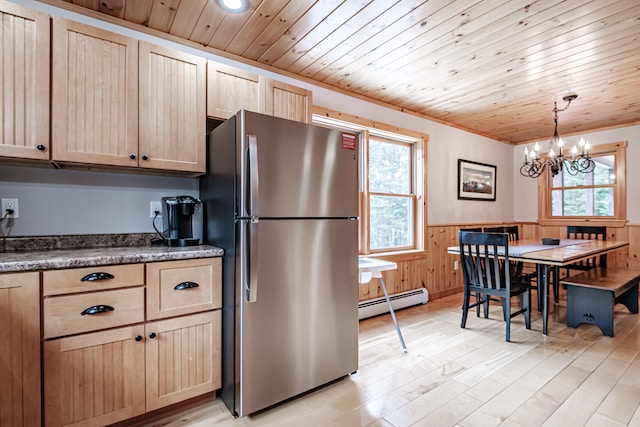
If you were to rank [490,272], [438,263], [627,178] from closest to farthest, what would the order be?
[490,272]
[438,263]
[627,178]

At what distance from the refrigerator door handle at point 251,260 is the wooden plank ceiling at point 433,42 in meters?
1.37

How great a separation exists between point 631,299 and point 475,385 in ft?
9.33

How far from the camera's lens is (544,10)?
200 cm

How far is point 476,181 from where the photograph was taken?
4855 mm

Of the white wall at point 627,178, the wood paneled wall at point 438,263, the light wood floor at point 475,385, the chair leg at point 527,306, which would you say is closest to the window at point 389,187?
the wood paneled wall at point 438,263

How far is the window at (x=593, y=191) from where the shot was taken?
15.0ft

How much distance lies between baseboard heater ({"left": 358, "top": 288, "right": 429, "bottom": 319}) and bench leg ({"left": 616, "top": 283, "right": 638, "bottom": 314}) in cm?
205

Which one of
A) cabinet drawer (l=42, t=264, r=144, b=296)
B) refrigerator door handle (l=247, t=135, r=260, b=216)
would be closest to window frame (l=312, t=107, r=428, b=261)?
refrigerator door handle (l=247, t=135, r=260, b=216)

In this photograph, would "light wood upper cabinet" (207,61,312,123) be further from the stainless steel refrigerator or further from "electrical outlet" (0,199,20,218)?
"electrical outlet" (0,199,20,218)

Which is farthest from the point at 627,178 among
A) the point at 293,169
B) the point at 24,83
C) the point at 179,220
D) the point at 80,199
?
the point at 24,83

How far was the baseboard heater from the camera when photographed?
11.0 ft

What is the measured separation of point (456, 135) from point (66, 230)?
15.0 ft

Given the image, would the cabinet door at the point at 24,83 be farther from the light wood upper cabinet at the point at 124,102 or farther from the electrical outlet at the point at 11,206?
the electrical outlet at the point at 11,206

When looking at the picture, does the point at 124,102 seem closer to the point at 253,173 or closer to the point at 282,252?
the point at 253,173
